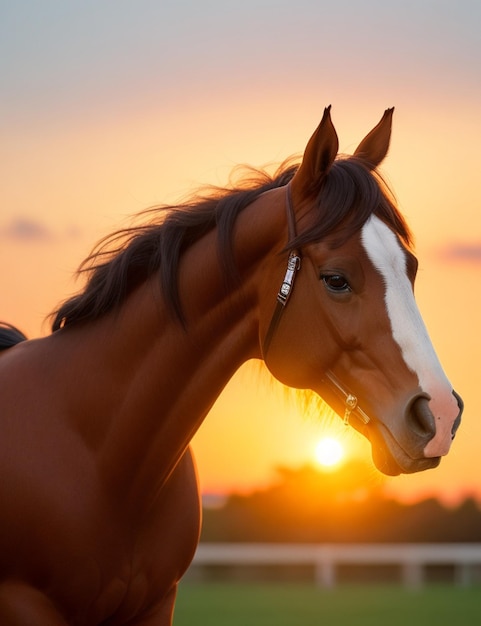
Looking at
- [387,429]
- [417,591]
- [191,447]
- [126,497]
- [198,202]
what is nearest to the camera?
[387,429]

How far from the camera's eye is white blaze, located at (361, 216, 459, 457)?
152 inches

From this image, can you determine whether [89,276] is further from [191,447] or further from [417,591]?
[417,591]

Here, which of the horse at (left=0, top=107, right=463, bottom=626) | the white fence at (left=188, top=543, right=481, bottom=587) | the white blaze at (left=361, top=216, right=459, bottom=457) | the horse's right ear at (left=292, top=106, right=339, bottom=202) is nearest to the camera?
the white blaze at (left=361, top=216, right=459, bottom=457)

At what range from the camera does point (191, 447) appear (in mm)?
5332

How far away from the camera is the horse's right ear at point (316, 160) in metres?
4.21

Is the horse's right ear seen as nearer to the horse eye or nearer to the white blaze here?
the white blaze

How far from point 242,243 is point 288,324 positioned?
472mm

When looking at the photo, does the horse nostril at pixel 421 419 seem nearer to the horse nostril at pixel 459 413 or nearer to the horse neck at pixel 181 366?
the horse nostril at pixel 459 413

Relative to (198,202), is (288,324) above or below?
below

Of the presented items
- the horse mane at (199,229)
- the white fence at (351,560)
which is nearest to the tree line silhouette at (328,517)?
the white fence at (351,560)

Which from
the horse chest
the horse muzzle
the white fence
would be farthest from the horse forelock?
the white fence

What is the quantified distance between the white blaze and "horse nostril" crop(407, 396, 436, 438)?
0.7 inches

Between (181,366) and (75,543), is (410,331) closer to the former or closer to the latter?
(181,366)

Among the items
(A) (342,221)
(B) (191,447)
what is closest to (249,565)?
(B) (191,447)
